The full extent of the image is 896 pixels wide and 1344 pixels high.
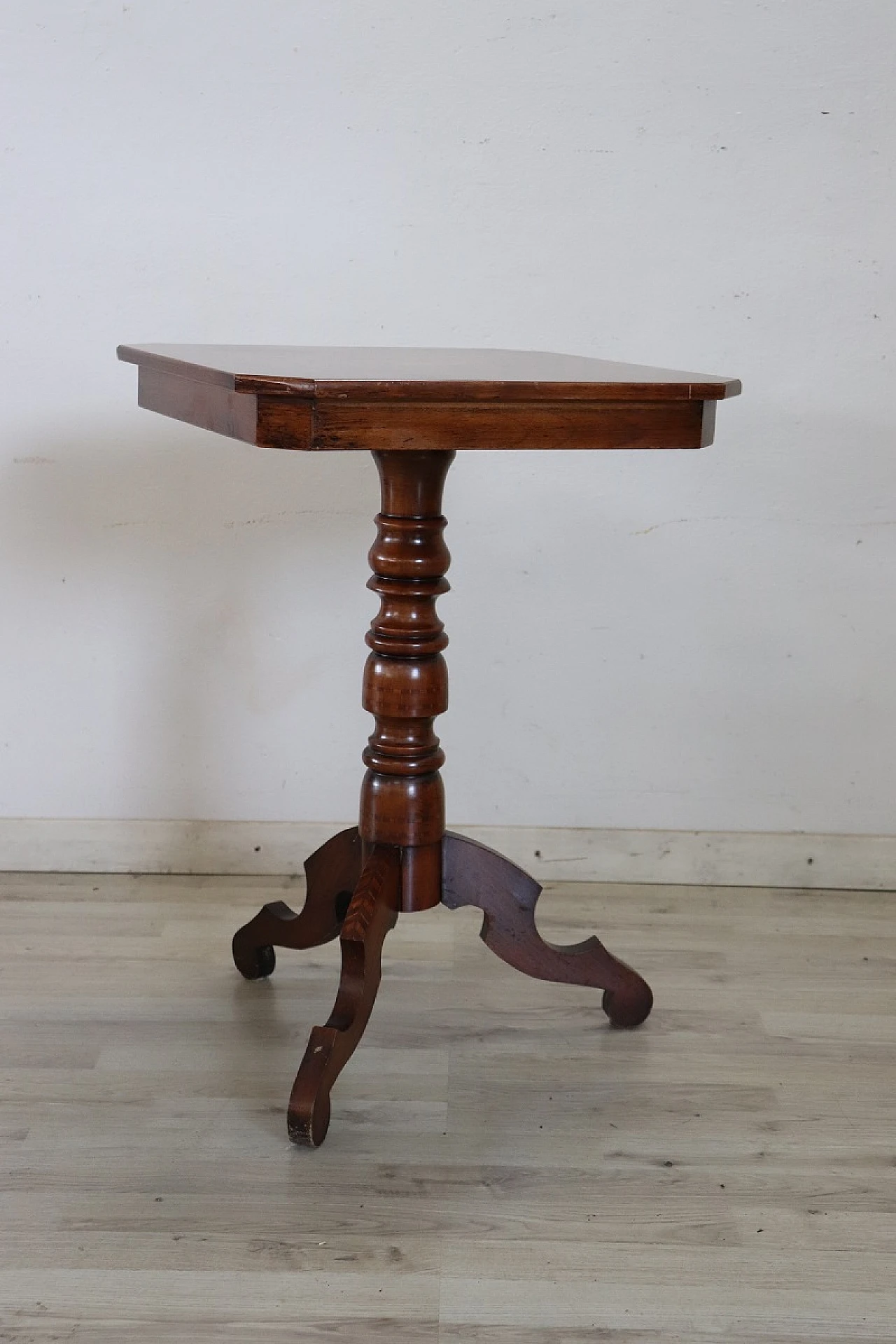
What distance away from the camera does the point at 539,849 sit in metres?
2.34

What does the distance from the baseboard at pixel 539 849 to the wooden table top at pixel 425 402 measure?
984 mm

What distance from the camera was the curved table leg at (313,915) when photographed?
1.77 m

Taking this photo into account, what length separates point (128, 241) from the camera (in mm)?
2127

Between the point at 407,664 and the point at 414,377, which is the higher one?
the point at 414,377

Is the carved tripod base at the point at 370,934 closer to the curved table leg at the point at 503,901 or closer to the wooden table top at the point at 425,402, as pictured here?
the curved table leg at the point at 503,901

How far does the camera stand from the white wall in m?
2.08

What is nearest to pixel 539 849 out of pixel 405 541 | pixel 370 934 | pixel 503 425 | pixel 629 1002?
pixel 629 1002

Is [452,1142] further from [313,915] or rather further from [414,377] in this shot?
[414,377]

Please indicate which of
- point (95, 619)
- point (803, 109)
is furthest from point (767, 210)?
point (95, 619)

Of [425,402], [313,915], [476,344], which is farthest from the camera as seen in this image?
[476,344]

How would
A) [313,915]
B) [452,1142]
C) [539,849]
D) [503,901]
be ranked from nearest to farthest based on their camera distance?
[452,1142]
[503,901]
[313,915]
[539,849]

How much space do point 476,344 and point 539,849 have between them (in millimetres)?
868

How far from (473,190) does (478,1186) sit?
148cm

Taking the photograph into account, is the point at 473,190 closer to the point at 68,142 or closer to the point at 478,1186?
the point at 68,142
